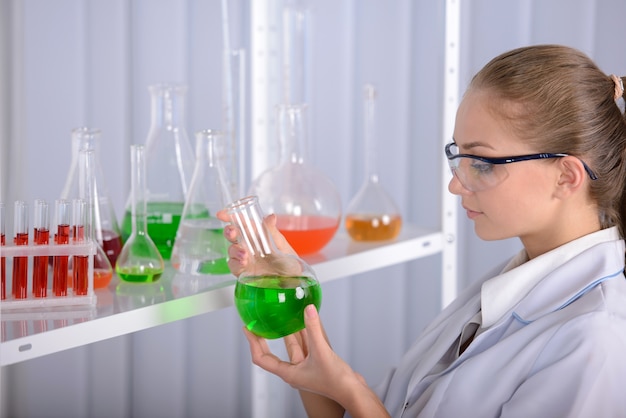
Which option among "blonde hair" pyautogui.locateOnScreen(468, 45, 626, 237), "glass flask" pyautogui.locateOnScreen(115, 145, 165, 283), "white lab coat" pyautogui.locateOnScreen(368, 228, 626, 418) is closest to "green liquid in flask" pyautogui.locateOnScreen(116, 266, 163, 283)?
"glass flask" pyautogui.locateOnScreen(115, 145, 165, 283)

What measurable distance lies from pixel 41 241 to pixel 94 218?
0.21 meters

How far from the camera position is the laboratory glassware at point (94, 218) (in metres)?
1.22

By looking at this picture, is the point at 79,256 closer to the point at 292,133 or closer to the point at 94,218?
the point at 94,218

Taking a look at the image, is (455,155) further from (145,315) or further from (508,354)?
(145,315)

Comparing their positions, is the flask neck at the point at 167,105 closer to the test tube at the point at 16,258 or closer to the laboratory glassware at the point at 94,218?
the laboratory glassware at the point at 94,218

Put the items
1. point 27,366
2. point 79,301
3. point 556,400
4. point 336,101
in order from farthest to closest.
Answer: point 336,101, point 27,366, point 79,301, point 556,400

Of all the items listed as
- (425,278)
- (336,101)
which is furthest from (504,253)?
(336,101)

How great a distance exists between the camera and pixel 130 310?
1166 millimetres

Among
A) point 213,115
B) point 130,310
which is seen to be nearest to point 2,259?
point 130,310

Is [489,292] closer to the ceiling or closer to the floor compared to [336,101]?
closer to the floor

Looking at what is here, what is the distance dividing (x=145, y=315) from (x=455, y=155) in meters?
0.52

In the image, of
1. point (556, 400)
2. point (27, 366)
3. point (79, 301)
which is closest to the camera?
point (556, 400)

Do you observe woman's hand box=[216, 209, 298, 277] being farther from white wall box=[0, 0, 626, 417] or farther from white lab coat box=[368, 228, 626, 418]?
white wall box=[0, 0, 626, 417]

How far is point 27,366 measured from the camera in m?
2.37
